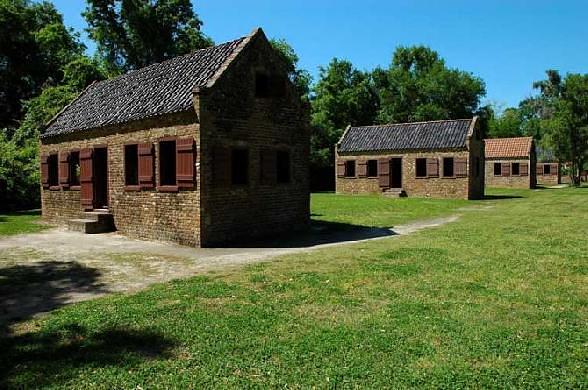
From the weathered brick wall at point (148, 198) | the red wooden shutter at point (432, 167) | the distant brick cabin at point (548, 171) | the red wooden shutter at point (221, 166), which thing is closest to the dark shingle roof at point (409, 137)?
the red wooden shutter at point (432, 167)

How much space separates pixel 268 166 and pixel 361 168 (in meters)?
22.3

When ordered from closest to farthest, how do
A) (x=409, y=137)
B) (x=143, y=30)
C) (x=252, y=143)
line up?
(x=252, y=143) < (x=409, y=137) < (x=143, y=30)

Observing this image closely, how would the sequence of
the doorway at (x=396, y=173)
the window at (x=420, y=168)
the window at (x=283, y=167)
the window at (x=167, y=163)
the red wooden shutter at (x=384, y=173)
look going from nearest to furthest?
1. the window at (x=167, y=163)
2. the window at (x=283, y=167)
3. the window at (x=420, y=168)
4. the red wooden shutter at (x=384, y=173)
5. the doorway at (x=396, y=173)

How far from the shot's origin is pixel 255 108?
13.6 m

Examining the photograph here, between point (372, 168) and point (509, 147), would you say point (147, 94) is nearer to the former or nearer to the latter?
point (372, 168)

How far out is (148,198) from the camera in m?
13.7

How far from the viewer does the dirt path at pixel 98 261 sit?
7.49 m

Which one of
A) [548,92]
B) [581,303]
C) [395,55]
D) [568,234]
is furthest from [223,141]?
[548,92]

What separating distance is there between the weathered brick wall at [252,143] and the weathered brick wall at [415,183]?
59.5 feet

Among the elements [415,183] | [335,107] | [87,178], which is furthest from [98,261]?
[335,107]

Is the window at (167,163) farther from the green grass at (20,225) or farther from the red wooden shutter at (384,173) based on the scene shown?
the red wooden shutter at (384,173)

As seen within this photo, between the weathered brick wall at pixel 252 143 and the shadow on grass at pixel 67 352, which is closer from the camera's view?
the shadow on grass at pixel 67 352

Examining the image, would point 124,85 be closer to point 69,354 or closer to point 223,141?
point 223,141

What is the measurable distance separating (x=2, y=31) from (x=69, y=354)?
38.5 m
